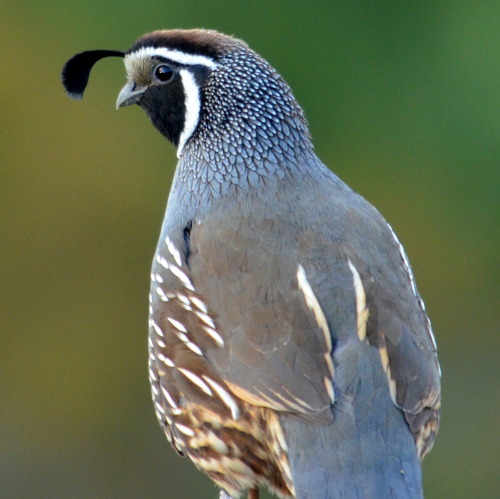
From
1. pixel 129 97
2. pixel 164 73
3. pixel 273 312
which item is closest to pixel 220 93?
pixel 164 73

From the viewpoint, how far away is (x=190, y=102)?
13.6 ft

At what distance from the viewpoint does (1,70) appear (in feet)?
25.2

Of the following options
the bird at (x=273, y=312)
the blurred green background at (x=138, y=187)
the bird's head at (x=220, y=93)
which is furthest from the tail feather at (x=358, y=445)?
the blurred green background at (x=138, y=187)

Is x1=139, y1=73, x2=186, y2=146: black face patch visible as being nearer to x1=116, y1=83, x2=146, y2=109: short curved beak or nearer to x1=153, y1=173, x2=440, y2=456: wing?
x1=116, y1=83, x2=146, y2=109: short curved beak

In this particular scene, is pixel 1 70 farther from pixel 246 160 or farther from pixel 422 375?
pixel 422 375

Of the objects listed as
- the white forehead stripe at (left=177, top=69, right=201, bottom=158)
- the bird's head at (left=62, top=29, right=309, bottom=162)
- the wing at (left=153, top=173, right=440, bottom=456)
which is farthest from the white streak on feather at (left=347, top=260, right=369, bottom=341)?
the white forehead stripe at (left=177, top=69, right=201, bottom=158)

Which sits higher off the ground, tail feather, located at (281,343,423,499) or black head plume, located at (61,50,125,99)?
black head plume, located at (61,50,125,99)

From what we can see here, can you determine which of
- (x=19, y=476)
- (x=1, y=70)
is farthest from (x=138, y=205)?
(x=19, y=476)

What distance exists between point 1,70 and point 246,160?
4.11 meters

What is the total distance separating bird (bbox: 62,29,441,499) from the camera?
3.28 metres

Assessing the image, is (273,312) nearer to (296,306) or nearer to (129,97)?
(296,306)

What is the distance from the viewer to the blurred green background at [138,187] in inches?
293

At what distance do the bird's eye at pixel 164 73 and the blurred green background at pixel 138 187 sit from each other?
3.12 metres

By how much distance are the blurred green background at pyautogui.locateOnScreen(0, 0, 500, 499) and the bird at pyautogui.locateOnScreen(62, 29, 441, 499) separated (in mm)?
3303
